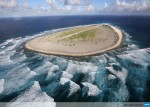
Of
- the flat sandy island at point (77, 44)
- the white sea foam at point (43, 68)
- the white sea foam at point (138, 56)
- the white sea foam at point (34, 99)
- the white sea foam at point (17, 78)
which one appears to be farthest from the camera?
the flat sandy island at point (77, 44)

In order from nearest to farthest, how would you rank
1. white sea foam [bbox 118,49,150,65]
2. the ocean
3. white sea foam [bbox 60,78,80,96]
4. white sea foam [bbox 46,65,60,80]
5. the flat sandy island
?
the ocean → white sea foam [bbox 60,78,80,96] → white sea foam [bbox 46,65,60,80] → white sea foam [bbox 118,49,150,65] → the flat sandy island

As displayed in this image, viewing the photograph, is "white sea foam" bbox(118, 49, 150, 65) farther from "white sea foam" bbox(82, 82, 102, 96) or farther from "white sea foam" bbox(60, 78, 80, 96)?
"white sea foam" bbox(60, 78, 80, 96)

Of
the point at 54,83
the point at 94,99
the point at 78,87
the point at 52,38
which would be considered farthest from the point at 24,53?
the point at 94,99

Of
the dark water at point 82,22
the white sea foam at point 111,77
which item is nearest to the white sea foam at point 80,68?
the white sea foam at point 111,77

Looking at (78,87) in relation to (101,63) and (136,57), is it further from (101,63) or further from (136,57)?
(136,57)

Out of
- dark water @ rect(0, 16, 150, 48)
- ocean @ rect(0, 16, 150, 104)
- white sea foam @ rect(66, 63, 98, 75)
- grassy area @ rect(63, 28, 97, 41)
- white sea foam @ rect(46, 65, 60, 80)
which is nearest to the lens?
ocean @ rect(0, 16, 150, 104)

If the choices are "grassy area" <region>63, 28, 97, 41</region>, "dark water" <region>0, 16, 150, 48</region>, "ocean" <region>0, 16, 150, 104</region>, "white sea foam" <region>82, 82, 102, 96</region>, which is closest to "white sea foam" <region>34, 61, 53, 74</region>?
"ocean" <region>0, 16, 150, 104</region>

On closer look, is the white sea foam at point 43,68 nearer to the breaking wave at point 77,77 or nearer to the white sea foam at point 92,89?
the breaking wave at point 77,77
